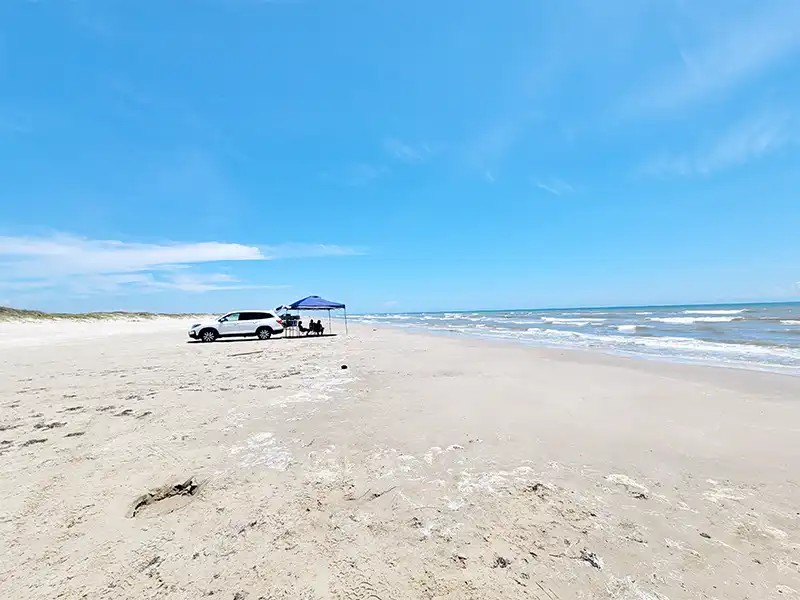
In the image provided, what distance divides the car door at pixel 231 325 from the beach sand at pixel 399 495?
14166mm

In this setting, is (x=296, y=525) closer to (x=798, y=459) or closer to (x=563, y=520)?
(x=563, y=520)

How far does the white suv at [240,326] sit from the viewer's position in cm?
2084

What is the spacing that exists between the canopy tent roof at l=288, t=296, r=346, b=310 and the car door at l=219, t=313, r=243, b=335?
10.4 ft

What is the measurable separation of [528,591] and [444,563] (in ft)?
1.79

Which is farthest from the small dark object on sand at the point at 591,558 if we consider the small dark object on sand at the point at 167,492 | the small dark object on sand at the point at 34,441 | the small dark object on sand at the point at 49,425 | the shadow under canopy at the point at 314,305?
the shadow under canopy at the point at 314,305

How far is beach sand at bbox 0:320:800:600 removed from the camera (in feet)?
7.97

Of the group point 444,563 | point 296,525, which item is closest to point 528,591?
point 444,563

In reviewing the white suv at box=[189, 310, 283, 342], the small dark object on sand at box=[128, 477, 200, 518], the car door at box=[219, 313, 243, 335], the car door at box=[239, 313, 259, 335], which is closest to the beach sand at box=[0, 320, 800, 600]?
the small dark object on sand at box=[128, 477, 200, 518]

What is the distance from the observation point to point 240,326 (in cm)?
2164

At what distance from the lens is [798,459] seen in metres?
4.20

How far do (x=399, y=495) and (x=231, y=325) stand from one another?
20410mm

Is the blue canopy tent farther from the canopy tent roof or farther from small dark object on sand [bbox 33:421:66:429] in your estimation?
small dark object on sand [bbox 33:421:66:429]

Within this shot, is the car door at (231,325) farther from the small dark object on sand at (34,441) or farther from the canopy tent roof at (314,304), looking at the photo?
the small dark object on sand at (34,441)

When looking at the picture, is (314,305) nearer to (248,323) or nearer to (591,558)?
(248,323)
